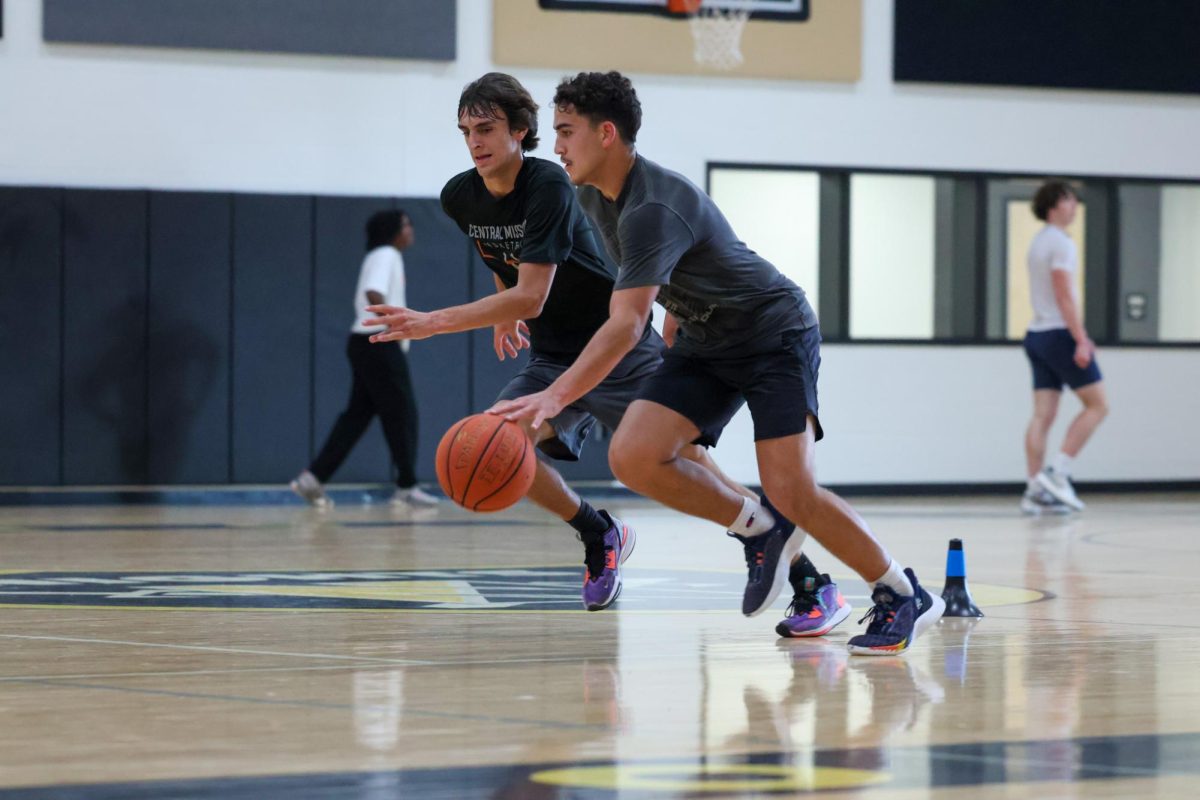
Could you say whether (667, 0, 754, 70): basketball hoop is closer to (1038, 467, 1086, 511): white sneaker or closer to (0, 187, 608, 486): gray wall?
(0, 187, 608, 486): gray wall

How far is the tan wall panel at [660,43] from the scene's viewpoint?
42.6 feet

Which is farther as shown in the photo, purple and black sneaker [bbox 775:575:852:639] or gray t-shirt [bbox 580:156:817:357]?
purple and black sneaker [bbox 775:575:852:639]

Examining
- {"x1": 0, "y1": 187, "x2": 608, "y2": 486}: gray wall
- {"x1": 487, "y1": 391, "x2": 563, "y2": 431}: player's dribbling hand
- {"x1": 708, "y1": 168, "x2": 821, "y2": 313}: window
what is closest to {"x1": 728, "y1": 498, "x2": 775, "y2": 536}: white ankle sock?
{"x1": 487, "y1": 391, "x2": 563, "y2": 431}: player's dribbling hand

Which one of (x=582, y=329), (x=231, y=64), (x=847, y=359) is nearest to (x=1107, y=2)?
(x=847, y=359)

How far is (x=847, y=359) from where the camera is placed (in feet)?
45.4

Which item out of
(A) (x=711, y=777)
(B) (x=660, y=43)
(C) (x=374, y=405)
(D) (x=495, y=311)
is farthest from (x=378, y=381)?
(A) (x=711, y=777)

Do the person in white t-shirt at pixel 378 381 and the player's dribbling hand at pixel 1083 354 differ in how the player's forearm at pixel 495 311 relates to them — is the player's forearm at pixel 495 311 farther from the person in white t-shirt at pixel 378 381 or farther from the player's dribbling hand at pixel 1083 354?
the player's dribbling hand at pixel 1083 354

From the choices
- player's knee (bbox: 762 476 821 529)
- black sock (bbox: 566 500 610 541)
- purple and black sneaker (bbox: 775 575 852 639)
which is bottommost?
purple and black sneaker (bbox: 775 575 852 639)

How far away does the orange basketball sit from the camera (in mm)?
5008

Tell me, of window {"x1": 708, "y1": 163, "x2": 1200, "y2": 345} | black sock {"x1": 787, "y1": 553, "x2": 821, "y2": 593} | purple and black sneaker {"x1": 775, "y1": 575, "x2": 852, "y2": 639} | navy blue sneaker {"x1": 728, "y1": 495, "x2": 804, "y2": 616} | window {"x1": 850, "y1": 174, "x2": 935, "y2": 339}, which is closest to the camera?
A: navy blue sneaker {"x1": 728, "y1": 495, "x2": 804, "y2": 616}

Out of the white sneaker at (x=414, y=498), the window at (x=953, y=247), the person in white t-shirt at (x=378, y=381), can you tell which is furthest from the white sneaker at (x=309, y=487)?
the window at (x=953, y=247)

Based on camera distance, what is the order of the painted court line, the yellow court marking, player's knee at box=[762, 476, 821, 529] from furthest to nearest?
player's knee at box=[762, 476, 821, 529] < the painted court line < the yellow court marking

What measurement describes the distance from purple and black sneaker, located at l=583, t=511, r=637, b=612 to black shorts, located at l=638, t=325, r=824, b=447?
71cm

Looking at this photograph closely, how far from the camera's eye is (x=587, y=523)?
5.78 meters
